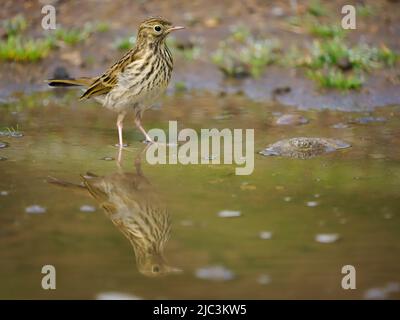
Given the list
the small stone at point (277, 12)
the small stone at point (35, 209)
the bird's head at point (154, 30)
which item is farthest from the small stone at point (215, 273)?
the small stone at point (277, 12)

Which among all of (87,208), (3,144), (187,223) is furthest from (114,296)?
(3,144)

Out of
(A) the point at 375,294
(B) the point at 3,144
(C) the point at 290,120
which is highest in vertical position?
(C) the point at 290,120

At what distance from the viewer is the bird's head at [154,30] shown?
8.38 m

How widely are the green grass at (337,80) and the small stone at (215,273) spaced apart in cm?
607

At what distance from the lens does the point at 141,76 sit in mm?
8164

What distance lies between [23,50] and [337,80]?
466cm

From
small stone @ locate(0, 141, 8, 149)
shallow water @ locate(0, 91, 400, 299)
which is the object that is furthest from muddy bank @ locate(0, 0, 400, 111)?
small stone @ locate(0, 141, 8, 149)

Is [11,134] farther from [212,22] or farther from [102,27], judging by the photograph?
[212,22]

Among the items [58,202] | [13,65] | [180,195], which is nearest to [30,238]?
[58,202]

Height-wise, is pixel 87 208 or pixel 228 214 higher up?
pixel 87 208

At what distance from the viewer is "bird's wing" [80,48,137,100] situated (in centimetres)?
836

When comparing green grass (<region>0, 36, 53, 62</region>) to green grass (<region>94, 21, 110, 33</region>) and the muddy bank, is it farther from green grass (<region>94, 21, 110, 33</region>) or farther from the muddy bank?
green grass (<region>94, 21, 110, 33</region>)

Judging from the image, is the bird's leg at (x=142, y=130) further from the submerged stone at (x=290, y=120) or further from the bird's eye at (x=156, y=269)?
the bird's eye at (x=156, y=269)

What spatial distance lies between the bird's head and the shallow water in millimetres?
1123
